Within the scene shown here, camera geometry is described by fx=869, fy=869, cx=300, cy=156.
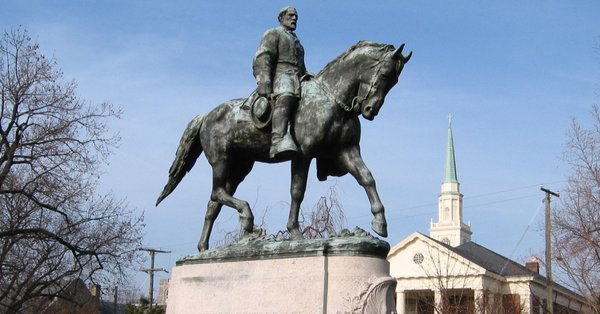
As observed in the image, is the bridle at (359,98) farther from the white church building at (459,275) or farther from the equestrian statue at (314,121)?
the white church building at (459,275)

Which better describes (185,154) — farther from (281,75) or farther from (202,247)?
(281,75)

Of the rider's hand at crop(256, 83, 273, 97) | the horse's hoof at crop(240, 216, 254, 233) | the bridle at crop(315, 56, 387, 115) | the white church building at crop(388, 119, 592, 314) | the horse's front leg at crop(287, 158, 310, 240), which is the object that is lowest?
the horse's hoof at crop(240, 216, 254, 233)

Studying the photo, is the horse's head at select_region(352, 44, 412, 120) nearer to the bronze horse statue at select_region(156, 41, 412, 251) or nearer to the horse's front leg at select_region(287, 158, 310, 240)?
the bronze horse statue at select_region(156, 41, 412, 251)

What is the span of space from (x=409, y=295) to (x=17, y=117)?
3174cm

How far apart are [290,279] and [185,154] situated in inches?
119

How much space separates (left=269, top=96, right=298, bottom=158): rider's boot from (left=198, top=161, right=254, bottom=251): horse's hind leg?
3.57ft

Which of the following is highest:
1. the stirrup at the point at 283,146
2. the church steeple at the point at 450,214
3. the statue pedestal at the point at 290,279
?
the church steeple at the point at 450,214

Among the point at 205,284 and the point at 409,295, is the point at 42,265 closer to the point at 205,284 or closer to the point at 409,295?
Answer: the point at 205,284

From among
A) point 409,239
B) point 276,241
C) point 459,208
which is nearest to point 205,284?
point 276,241

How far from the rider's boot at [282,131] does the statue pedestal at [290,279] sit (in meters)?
1.10

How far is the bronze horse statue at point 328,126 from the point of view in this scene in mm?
10523

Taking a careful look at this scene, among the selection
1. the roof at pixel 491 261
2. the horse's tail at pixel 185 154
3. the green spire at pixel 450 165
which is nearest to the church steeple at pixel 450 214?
the green spire at pixel 450 165

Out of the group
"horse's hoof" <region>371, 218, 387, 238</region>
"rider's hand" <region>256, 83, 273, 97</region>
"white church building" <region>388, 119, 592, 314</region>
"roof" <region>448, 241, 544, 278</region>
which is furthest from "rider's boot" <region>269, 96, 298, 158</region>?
"roof" <region>448, 241, 544, 278</region>

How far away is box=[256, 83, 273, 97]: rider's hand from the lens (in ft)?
36.2
